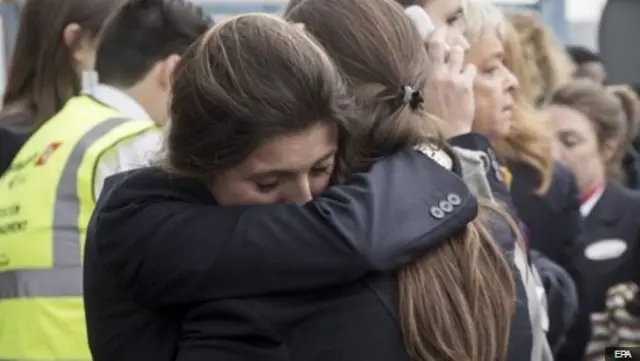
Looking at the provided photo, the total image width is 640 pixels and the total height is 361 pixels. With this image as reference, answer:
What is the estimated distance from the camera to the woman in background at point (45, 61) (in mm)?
2977

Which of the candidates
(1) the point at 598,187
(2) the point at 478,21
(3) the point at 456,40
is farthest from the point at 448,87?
(1) the point at 598,187

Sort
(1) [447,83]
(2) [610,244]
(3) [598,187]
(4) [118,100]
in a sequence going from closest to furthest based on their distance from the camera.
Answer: (1) [447,83], (4) [118,100], (2) [610,244], (3) [598,187]

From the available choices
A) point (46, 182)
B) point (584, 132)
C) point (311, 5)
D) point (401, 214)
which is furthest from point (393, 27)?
point (584, 132)

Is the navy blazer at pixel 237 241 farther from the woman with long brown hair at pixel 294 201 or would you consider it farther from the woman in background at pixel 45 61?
the woman in background at pixel 45 61

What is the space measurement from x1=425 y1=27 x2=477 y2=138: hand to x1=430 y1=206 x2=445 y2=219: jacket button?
46cm

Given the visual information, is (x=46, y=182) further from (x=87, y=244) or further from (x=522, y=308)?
(x=522, y=308)

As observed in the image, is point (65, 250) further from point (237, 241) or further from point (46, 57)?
point (237, 241)

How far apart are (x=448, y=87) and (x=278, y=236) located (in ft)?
1.97

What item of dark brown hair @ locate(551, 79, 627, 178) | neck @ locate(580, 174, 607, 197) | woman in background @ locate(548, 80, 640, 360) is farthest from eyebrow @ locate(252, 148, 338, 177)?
dark brown hair @ locate(551, 79, 627, 178)

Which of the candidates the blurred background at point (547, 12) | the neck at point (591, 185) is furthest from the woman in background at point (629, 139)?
the blurred background at point (547, 12)

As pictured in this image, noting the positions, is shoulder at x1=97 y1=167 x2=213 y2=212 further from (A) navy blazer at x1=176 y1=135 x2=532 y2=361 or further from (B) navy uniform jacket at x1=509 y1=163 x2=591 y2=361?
(B) navy uniform jacket at x1=509 y1=163 x2=591 y2=361

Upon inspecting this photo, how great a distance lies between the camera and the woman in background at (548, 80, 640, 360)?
362 centimetres

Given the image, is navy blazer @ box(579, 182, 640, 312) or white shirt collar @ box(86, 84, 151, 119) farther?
navy blazer @ box(579, 182, 640, 312)

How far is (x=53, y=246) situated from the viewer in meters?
2.47
